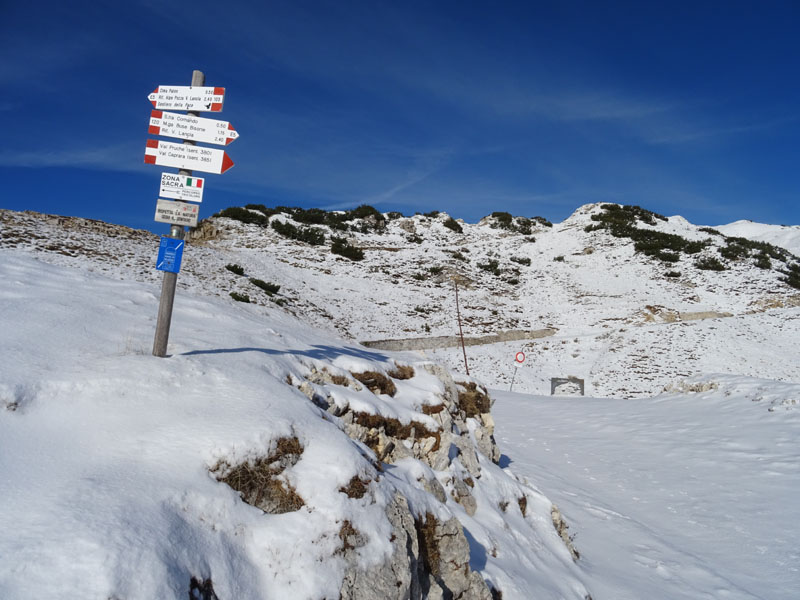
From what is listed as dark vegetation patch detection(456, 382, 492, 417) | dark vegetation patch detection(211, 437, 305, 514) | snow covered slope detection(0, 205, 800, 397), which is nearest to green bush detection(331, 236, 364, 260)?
snow covered slope detection(0, 205, 800, 397)

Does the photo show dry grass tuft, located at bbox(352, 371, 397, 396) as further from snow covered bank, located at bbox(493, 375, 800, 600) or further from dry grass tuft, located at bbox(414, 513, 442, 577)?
snow covered bank, located at bbox(493, 375, 800, 600)

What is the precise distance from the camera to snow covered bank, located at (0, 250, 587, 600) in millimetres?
2717

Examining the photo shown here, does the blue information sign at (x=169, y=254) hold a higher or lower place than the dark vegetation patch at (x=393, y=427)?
higher

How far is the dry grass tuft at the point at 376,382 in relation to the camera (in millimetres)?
7695

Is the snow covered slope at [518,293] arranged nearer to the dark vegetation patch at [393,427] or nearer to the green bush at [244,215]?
the green bush at [244,215]

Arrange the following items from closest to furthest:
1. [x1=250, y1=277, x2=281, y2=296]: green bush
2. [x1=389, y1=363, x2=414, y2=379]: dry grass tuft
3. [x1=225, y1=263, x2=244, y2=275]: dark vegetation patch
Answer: [x1=389, y1=363, x2=414, y2=379]: dry grass tuft < [x1=250, y1=277, x2=281, y2=296]: green bush < [x1=225, y1=263, x2=244, y2=275]: dark vegetation patch

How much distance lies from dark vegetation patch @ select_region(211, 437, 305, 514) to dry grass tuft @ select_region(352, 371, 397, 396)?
369 cm

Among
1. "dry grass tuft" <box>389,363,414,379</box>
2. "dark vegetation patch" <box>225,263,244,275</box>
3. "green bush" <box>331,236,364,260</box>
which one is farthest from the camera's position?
"green bush" <box>331,236,364,260</box>

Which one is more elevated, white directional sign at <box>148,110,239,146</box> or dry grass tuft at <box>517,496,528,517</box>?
white directional sign at <box>148,110,239,146</box>

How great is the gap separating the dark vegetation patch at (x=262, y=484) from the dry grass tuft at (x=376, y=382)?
369 cm

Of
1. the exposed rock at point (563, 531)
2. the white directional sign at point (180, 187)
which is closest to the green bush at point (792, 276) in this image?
the exposed rock at point (563, 531)

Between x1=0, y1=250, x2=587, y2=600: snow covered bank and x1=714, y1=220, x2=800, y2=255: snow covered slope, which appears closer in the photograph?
x1=0, y1=250, x2=587, y2=600: snow covered bank

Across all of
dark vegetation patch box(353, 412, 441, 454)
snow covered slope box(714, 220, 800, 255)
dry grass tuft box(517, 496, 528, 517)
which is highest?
snow covered slope box(714, 220, 800, 255)

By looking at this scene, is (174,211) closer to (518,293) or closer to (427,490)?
(427,490)
